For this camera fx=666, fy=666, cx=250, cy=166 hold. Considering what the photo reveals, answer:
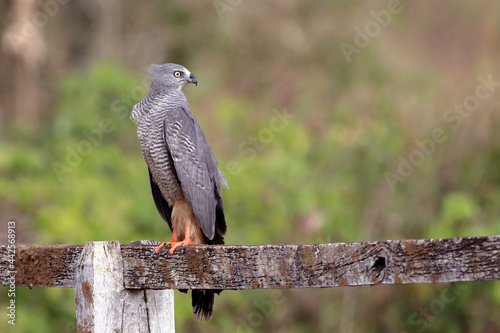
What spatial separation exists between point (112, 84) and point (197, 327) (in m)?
3.61

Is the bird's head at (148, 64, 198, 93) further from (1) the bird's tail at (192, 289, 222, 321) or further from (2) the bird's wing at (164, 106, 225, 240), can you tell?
(1) the bird's tail at (192, 289, 222, 321)

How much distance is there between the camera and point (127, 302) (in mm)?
2441

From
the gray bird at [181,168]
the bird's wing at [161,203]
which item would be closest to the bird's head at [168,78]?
the gray bird at [181,168]

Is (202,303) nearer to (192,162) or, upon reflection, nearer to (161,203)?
(192,162)

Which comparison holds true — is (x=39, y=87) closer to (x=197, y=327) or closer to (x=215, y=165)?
(x=197, y=327)

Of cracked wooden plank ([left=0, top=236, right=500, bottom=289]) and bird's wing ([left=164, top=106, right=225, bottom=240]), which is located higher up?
bird's wing ([left=164, top=106, right=225, bottom=240])

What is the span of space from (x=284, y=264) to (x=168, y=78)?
87.8 inches

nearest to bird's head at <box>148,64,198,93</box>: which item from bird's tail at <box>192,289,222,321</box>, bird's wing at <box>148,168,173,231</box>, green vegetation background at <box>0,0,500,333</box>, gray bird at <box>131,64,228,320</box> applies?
gray bird at <box>131,64,228,320</box>

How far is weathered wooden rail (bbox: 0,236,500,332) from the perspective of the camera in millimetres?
1945

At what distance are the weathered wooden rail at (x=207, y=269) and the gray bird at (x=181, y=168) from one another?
3.01 ft

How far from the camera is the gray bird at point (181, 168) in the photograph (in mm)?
3635

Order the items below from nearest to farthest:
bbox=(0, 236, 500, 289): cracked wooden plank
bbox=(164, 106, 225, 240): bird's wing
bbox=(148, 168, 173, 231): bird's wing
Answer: bbox=(0, 236, 500, 289): cracked wooden plank, bbox=(164, 106, 225, 240): bird's wing, bbox=(148, 168, 173, 231): bird's wing

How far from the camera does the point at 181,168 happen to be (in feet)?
12.2

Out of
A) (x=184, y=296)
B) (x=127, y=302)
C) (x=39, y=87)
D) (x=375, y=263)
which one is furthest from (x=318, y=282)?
(x=39, y=87)
